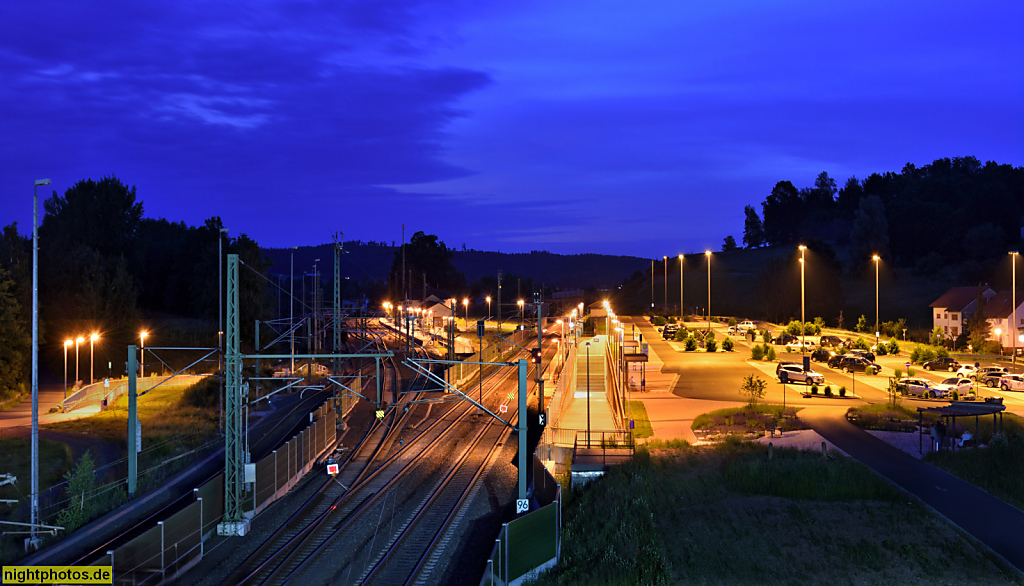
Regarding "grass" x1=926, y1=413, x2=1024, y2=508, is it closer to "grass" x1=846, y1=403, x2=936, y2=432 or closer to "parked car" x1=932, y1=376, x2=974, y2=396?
"grass" x1=846, y1=403, x2=936, y2=432

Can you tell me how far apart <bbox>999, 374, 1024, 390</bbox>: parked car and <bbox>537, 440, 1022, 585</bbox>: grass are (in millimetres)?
23239

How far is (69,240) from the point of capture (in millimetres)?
70062

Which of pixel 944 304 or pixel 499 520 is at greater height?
pixel 944 304

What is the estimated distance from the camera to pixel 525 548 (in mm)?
17047

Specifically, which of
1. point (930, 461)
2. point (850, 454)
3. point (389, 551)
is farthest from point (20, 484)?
point (930, 461)

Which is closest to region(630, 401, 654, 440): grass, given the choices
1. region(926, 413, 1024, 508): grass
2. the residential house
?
region(926, 413, 1024, 508): grass

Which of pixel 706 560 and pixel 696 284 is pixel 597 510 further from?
pixel 696 284

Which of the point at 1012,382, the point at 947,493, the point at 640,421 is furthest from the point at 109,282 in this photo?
the point at 1012,382

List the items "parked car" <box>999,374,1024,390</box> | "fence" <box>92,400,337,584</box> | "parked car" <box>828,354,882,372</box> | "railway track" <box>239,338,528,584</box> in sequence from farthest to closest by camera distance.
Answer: "parked car" <box>828,354,882,372</box>
"parked car" <box>999,374,1024,390</box>
"railway track" <box>239,338,528,584</box>
"fence" <box>92,400,337,584</box>

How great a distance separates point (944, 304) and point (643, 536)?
72.2 metres

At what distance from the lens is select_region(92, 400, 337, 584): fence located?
1547 cm

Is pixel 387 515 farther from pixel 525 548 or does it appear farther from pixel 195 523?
pixel 525 548

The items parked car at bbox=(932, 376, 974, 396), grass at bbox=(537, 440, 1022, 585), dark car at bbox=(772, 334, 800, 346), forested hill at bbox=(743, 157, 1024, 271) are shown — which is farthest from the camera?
forested hill at bbox=(743, 157, 1024, 271)

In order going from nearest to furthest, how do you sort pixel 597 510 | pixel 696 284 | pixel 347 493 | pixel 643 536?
pixel 643 536 < pixel 597 510 < pixel 347 493 < pixel 696 284
